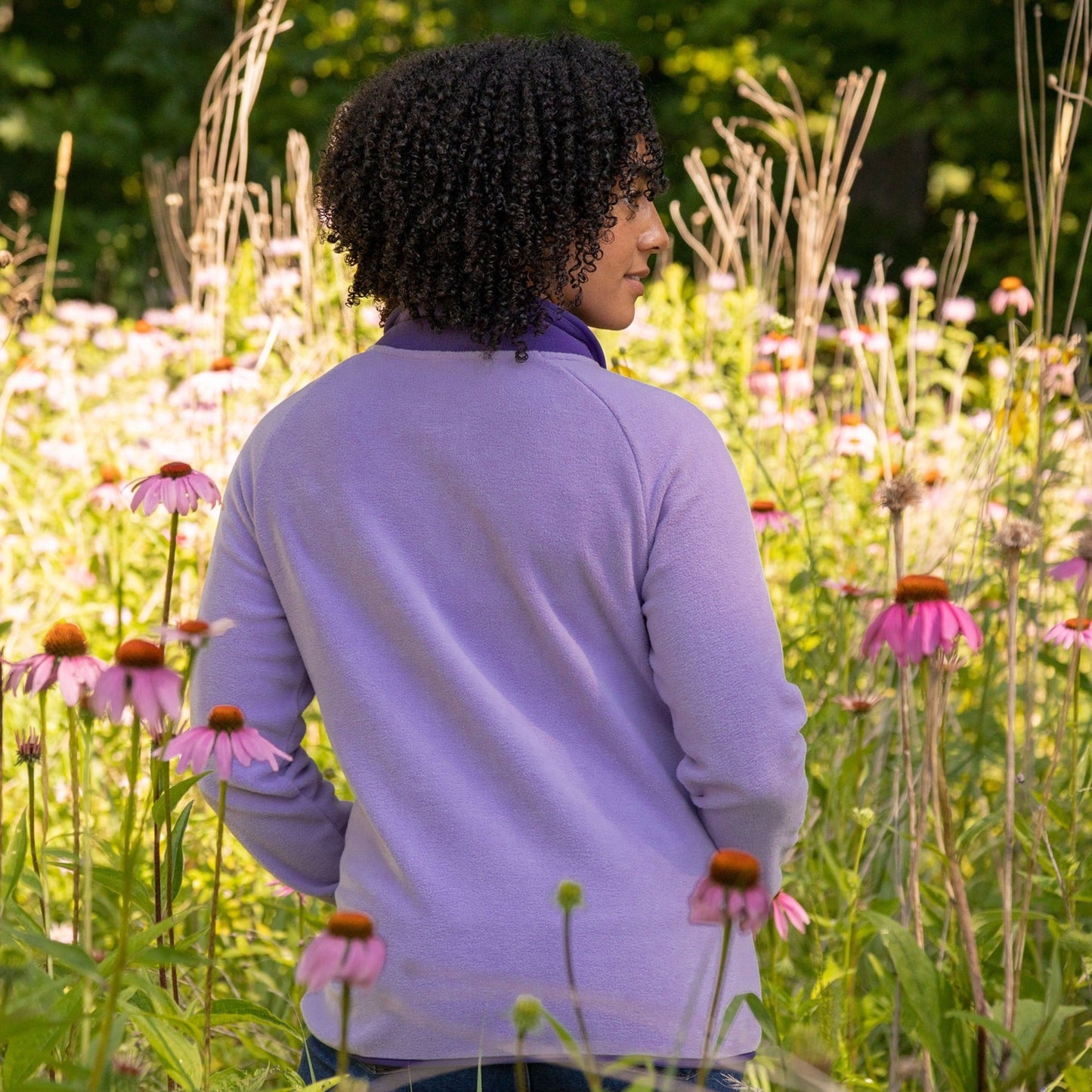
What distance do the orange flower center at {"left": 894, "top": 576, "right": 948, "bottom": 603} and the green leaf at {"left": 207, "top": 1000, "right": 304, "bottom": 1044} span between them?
26.9 inches

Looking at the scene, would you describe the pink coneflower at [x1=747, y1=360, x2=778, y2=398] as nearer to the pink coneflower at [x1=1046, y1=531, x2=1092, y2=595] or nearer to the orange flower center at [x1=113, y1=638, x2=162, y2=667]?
the pink coneflower at [x1=1046, y1=531, x2=1092, y2=595]

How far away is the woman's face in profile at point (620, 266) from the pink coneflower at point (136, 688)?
488mm

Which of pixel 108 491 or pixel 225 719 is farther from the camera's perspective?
pixel 108 491

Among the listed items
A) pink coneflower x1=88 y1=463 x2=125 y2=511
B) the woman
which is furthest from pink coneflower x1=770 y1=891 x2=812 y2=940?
pink coneflower x1=88 y1=463 x2=125 y2=511

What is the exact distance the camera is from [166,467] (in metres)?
1.44

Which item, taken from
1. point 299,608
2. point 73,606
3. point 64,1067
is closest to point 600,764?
point 299,608

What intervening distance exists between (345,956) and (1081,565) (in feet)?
2.59

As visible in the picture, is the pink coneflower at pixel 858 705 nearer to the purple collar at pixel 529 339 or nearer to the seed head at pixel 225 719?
the purple collar at pixel 529 339

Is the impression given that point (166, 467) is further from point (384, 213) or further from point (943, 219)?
point (943, 219)

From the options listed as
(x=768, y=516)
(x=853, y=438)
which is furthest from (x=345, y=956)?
(x=853, y=438)

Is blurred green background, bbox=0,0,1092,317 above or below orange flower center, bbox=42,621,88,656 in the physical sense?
above

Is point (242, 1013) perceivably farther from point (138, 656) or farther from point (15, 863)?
point (138, 656)

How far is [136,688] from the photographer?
896mm

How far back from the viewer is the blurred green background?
8562 millimetres
